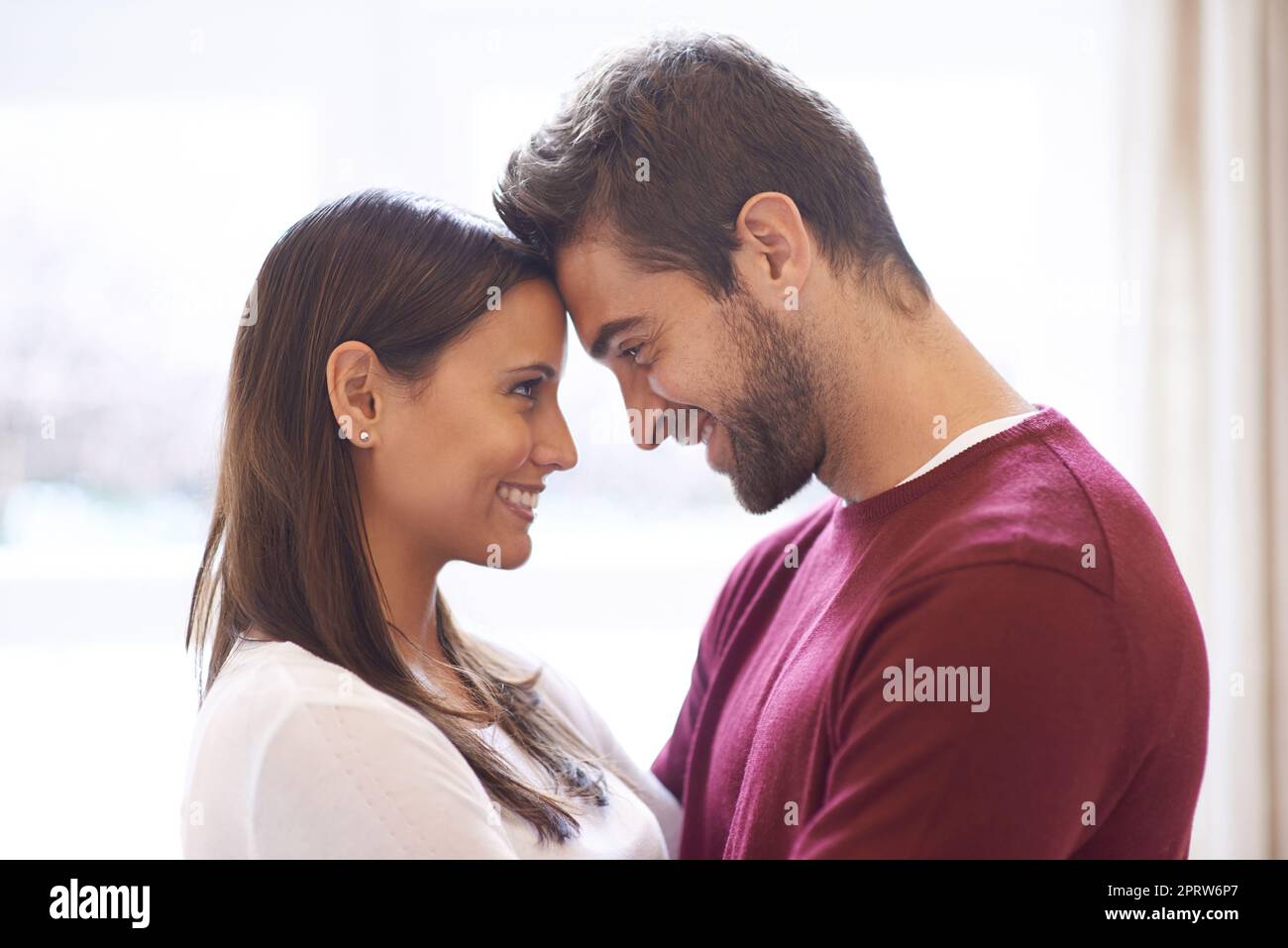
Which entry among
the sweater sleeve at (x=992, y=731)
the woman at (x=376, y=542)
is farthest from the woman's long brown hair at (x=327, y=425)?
the sweater sleeve at (x=992, y=731)

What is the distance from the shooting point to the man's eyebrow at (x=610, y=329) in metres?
1.21

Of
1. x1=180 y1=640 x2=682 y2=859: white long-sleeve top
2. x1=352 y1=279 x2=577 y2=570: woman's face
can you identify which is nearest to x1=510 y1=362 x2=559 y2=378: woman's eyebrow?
x1=352 y1=279 x2=577 y2=570: woman's face

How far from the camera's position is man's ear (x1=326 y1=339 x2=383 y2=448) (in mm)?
1097

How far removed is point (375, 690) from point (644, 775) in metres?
0.53

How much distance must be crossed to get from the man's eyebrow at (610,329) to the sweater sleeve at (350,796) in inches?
20.0

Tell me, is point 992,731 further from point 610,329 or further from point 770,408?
point 610,329

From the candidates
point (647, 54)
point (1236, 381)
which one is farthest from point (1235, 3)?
point (647, 54)

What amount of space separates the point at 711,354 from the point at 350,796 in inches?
24.5

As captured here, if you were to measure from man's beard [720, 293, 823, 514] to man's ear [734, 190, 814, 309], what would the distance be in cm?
3

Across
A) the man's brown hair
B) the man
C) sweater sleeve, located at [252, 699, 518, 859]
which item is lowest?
sweater sleeve, located at [252, 699, 518, 859]

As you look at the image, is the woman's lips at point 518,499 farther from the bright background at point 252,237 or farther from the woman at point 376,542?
the bright background at point 252,237

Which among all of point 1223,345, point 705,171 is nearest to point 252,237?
point 705,171

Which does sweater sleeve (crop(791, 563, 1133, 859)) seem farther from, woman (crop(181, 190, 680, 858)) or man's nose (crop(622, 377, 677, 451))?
man's nose (crop(622, 377, 677, 451))

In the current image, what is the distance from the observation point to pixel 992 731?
2.86 ft
